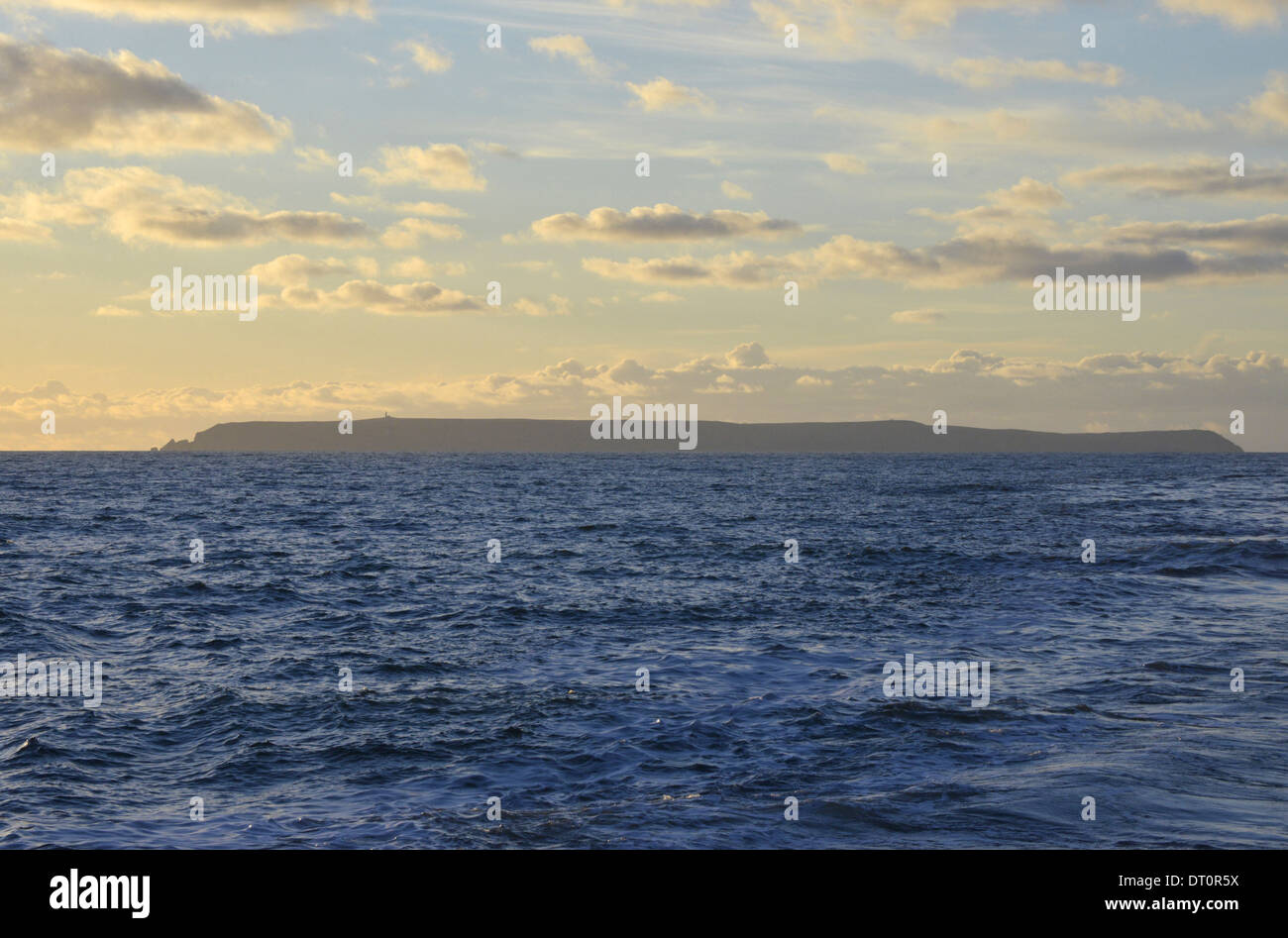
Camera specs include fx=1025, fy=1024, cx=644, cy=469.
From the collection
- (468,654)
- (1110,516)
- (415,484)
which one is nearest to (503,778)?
(468,654)

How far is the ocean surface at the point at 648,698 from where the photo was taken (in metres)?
12.0

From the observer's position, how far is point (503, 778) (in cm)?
1371

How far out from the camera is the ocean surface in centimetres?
1196

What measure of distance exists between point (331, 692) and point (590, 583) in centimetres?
1571

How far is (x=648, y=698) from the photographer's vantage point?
1806 cm

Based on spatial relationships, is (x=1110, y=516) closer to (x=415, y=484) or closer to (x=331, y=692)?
(x=331, y=692)

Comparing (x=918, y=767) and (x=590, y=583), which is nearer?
(x=918, y=767)
